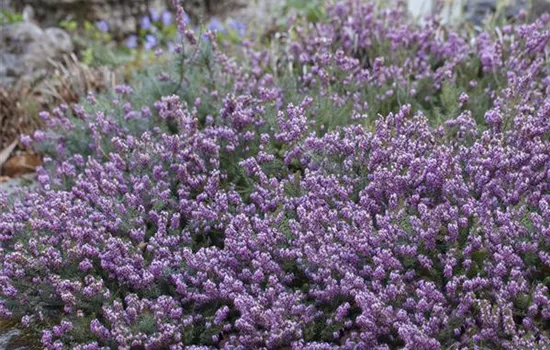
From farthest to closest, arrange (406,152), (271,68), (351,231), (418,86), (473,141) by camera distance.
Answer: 1. (271,68)
2. (418,86)
3. (473,141)
4. (406,152)
5. (351,231)

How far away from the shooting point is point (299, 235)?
2.41m

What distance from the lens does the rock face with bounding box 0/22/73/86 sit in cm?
521

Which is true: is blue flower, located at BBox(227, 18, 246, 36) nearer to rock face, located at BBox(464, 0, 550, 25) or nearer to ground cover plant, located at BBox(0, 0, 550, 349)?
rock face, located at BBox(464, 0, 550, 25)

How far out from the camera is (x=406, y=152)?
8.46 feet

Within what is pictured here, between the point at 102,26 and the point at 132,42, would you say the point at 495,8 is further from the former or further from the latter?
the point at 102,26

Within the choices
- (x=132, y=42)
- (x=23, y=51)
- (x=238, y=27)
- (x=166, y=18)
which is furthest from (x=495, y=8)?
(x=23, y=51)

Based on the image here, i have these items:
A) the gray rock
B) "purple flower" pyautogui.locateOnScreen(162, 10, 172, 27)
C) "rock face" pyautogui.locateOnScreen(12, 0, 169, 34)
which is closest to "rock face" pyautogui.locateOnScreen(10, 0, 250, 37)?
"rock face" pyautogui.locateOnScreen(12, 0, 169, 34)

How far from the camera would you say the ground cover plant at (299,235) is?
7.25ft

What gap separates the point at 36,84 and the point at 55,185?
2098 millimetres

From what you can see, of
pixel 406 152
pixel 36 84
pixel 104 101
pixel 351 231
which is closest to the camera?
pixel 351 231

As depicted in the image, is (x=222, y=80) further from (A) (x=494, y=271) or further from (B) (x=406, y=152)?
(A) (x=494, y=271)

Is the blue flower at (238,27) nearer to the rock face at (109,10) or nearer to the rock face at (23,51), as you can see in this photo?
the rock face at (109,10)

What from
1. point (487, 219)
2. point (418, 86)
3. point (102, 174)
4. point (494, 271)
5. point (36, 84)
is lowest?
point (494, 271)

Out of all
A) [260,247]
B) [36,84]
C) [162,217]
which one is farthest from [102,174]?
[36,84]
